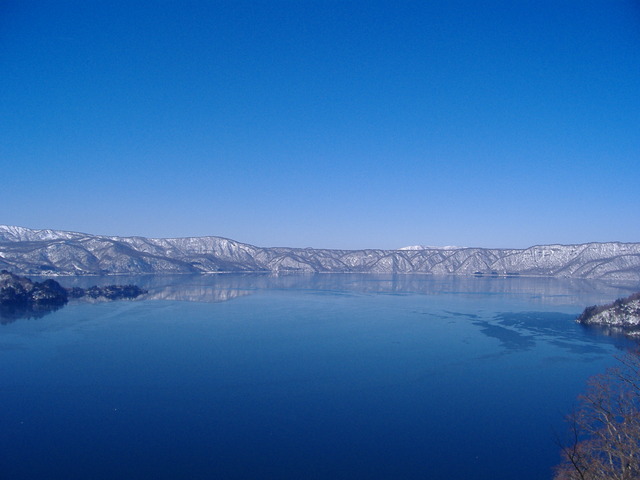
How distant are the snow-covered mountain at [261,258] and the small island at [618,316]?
66.5 metres

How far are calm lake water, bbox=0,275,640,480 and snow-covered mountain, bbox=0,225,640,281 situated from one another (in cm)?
6229

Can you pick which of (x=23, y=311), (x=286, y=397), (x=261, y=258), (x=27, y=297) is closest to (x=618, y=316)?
(x=286, y=397)

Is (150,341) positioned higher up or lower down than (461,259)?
lower down

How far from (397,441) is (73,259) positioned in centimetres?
9143

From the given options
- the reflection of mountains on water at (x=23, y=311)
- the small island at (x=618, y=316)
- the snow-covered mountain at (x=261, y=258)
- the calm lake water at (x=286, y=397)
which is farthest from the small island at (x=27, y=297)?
the small island at (x=618, y=316)

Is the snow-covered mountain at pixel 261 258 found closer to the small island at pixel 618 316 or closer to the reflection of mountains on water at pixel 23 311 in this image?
the reflection of mountains on water at pixel 23 311

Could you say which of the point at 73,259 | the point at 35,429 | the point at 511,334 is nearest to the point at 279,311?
the point at 511,334

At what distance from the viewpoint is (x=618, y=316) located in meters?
31.8

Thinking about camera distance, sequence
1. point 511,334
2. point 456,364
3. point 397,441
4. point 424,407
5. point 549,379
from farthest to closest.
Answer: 1. point 511,334
2. point 456,364
3. point 549,379
4. point 424,407
5. point 397,441

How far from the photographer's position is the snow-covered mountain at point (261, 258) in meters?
87.7

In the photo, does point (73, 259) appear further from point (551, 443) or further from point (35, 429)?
point (551, 443)

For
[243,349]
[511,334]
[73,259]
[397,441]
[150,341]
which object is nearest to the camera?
[397,441]

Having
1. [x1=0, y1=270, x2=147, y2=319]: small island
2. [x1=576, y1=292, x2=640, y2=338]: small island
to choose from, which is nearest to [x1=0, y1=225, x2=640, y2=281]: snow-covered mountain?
[x1=0, y1=270, x2=147, y2=319]: small island

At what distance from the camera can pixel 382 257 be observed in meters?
128
